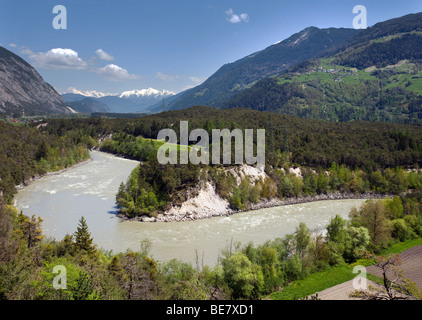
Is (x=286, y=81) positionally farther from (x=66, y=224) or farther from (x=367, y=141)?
(x=66, y=224)

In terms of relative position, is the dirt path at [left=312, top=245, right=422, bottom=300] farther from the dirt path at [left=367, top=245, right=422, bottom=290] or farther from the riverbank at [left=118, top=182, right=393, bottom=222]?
the riverbank at [left=118, top=182, right=393, bottom=222]

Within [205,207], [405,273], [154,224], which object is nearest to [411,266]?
[405,273]

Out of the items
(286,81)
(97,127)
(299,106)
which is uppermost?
(286,81)

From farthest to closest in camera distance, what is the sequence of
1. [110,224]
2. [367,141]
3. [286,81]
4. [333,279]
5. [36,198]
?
[286,81] < [367,141] < [36,198] < [110,224] < [333,279]

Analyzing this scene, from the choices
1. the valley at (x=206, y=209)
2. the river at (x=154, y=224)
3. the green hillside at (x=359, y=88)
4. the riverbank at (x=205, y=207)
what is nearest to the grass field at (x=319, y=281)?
the valley at (x=206, y=209)

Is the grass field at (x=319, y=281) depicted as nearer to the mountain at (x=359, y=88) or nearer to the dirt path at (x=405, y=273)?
the dirt path at (x=405, y=273)

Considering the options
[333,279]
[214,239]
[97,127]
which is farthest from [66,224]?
[97,127]

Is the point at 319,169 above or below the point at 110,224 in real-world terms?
above
